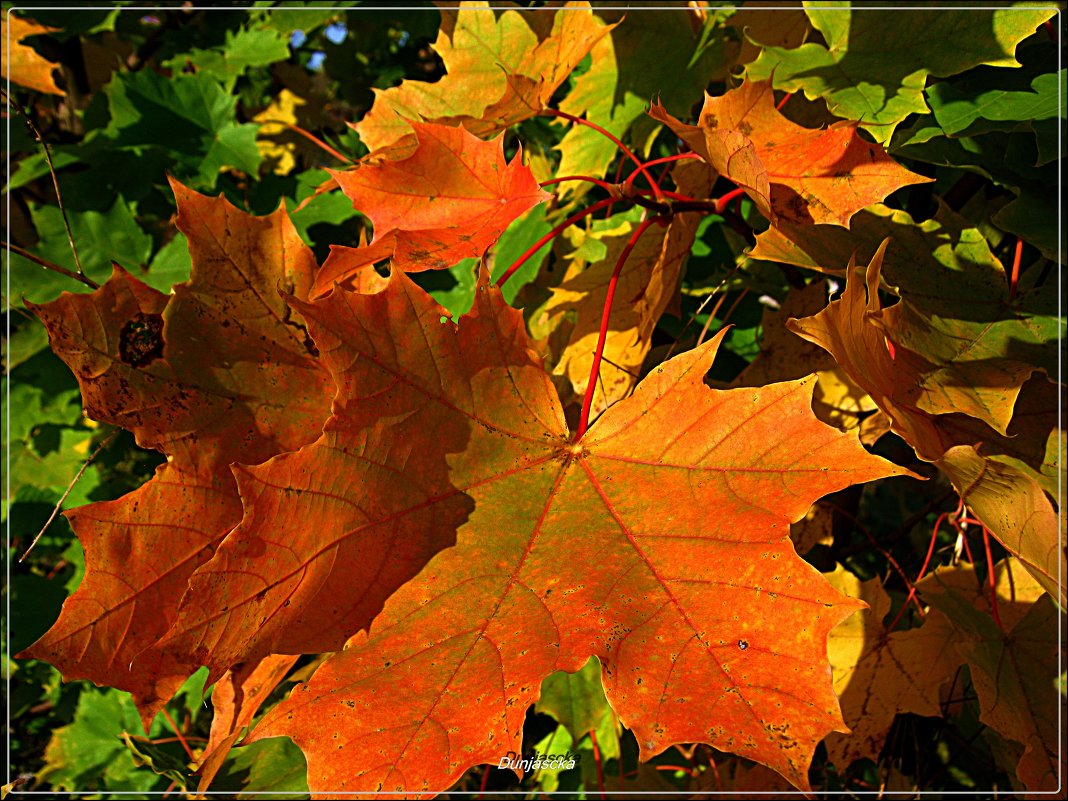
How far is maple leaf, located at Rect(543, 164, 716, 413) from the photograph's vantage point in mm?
866

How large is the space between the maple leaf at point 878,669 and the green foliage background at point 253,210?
0.11m

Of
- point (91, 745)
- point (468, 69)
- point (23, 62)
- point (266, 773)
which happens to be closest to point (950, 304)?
point (468, 69)

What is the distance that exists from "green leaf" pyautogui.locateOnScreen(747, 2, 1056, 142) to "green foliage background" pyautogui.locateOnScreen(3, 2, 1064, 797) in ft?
0.07

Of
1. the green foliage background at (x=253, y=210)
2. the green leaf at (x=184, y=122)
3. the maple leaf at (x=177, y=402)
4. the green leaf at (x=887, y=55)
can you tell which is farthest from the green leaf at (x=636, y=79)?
the green leaf at (x=184, y=122)

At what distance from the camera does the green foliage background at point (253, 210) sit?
88 cm

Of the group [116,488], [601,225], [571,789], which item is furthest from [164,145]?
[571,789]

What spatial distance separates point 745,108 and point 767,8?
26cm

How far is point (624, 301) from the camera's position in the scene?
3.15 feet

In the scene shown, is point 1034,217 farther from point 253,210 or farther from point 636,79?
point 253,210

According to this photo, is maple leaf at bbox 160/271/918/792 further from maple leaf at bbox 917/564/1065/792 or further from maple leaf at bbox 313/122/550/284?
maple leaf at bbox 917/564/1065/792

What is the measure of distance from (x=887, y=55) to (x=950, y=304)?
0.85 feet

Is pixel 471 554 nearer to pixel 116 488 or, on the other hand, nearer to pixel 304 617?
pixel 304 617

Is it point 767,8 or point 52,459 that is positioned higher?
point 767,8

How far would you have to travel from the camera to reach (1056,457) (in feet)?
2.46
